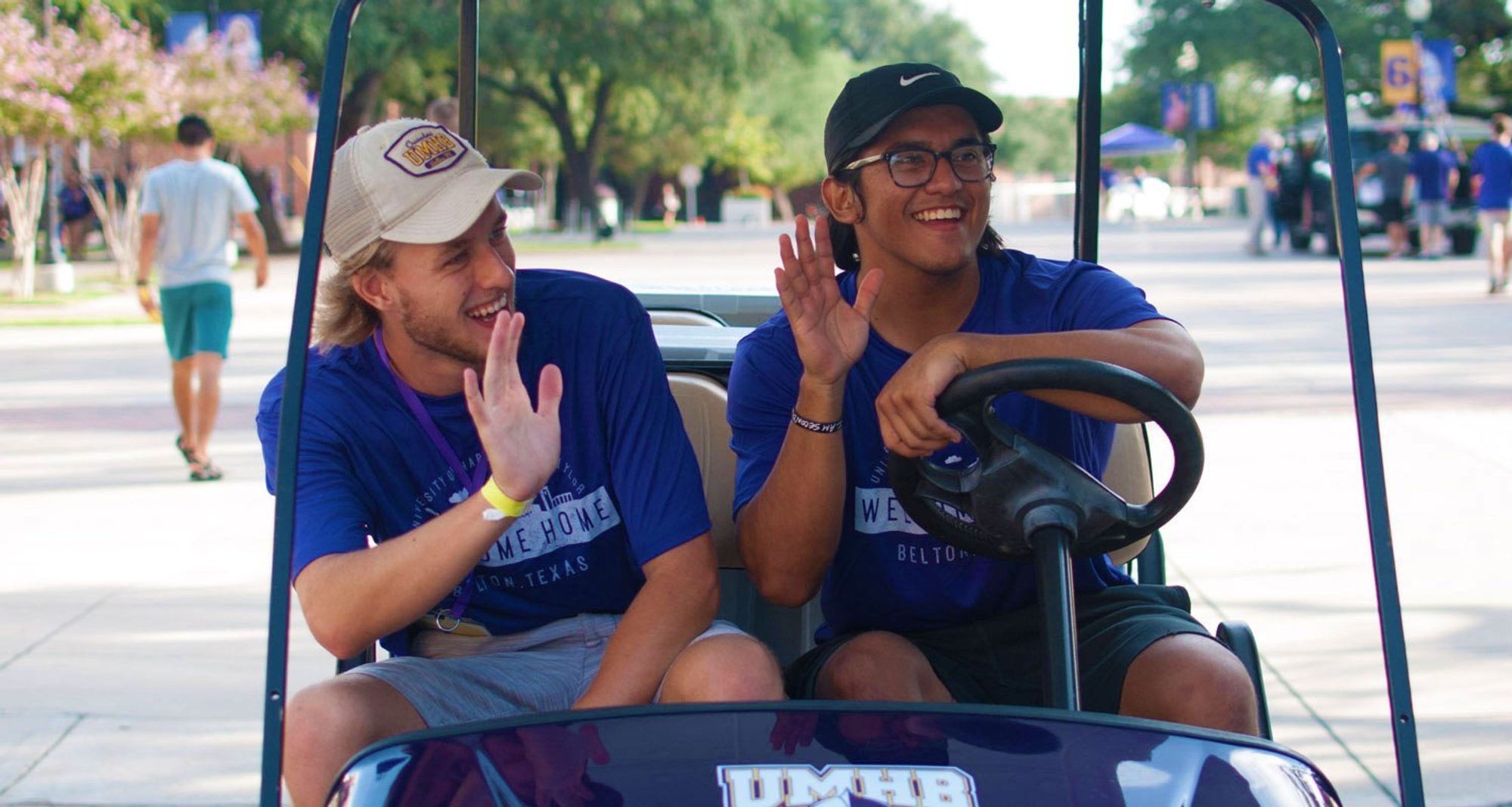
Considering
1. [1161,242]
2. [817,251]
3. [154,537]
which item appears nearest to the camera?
[817,251]

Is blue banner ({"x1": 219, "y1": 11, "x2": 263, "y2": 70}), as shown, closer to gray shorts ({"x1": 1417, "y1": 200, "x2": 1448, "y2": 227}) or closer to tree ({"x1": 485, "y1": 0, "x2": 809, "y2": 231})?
tree ({"x1": 485, "y1": 0, "x2": 809, "y2": 231})

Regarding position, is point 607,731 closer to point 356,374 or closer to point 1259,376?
point 356,374

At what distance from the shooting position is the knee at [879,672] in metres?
2.29

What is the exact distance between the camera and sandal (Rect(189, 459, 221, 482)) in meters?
7.14

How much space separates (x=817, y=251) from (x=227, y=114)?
22.6m

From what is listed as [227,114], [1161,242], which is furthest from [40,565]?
[1161,242]

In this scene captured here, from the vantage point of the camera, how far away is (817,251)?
2305 mm

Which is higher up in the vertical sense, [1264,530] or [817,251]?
[817,251]

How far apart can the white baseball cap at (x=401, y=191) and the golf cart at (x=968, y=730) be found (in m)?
0.30

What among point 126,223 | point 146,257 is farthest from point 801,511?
point 126,223

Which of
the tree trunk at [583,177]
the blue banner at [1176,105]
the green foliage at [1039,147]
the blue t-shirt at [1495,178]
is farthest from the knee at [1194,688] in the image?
the green foliage at [1039,147]

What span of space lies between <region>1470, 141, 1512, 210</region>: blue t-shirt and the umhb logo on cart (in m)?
14.3

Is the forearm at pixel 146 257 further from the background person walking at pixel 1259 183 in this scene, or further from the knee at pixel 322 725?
the background person walking at pixel 1259 183

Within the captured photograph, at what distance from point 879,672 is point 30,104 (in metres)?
16.4
